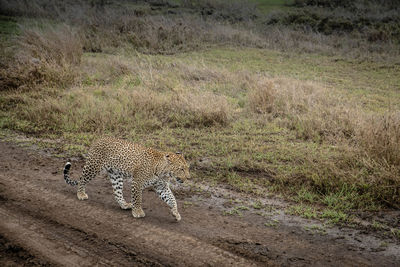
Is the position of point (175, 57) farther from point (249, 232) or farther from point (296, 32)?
point (249, 232)

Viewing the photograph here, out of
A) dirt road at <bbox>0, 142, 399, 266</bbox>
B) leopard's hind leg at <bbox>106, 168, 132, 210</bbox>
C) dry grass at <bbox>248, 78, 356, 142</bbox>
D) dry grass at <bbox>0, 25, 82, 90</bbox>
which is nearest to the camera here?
dirt road at <bbox>0, 142, 399, 266</bbox>

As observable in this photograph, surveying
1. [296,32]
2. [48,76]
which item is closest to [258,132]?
[48,76]

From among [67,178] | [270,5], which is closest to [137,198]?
[67,178]

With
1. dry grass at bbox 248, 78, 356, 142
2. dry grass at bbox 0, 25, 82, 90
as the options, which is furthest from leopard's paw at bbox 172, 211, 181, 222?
dry grass at bbox 0, 25, 82, 90

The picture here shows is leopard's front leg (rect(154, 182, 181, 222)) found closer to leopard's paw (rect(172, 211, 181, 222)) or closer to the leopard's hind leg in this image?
leopard's paw (rect(172, 211, 181, 222))

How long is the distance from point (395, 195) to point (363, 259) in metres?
1.74

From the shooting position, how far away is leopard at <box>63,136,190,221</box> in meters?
5.42

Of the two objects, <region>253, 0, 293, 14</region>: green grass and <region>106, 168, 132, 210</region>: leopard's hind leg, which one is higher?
<region>253, 0, 293, 14</region>: green grass

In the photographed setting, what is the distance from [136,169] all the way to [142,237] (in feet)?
3.01

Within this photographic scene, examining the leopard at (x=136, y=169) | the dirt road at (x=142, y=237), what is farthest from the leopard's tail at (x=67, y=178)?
the dirt road at (x=142, y=237)

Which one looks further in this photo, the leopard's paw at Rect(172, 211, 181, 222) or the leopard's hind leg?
the leopard's hind leg

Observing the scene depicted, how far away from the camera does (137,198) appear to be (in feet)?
18.2

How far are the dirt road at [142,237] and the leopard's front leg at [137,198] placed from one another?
93 millimetres

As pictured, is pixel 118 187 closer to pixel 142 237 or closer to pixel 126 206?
pixel 126 206
